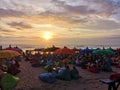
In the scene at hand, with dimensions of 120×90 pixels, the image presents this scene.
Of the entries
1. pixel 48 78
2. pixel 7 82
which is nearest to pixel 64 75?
pixel 48 78

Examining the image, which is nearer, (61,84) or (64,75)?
(61,84)

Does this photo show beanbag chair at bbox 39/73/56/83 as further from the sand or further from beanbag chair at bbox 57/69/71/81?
beanbag chair at bbox 57/69/71/81

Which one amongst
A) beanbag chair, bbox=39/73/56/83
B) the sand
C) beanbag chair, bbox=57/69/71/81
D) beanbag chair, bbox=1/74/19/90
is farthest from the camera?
beanbag chair, bbox=57/69/71/81

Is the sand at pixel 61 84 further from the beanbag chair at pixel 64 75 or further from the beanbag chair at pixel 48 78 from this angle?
the beanbag chair at pixel 64 75

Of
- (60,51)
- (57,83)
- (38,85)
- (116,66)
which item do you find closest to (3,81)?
(38,85)

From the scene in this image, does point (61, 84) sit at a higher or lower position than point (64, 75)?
lower

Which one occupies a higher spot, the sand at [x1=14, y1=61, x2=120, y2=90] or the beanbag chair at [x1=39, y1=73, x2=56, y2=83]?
the beanbag chair at [x1=39, y1=73, x2=56, y2=83]

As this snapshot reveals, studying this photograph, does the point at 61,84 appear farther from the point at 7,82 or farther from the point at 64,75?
the point at 7,82

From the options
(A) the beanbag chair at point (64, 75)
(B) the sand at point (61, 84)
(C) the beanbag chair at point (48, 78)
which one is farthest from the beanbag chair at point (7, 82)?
(A) the beanbag chair at point (64, 75)

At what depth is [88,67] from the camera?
885 inches

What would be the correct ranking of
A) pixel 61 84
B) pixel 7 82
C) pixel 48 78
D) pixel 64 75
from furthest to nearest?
pixel 64 75, pixel 48 78, pixel 61 84, pixel 7 82

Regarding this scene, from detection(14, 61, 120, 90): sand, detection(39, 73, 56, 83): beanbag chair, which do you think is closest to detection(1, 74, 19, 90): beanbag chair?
detection(14, 61, 120, 90): sand

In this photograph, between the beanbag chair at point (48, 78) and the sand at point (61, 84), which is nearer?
the sand at point (61, 84)

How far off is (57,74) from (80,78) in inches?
71.3
